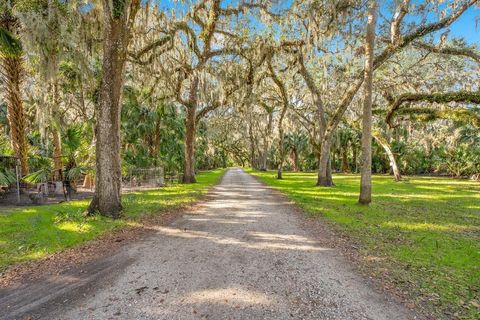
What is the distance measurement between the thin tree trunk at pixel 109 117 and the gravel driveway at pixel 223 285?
261cm

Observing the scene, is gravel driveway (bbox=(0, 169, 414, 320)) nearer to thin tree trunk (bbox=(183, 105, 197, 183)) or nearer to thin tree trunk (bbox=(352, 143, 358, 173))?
thin tree trunk (bbox=(183, 105, 197, 183))

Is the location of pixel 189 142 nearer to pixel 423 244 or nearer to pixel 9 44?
pixel 9 44

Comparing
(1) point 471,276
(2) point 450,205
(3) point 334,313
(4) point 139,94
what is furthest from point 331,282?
(4) point 139,94

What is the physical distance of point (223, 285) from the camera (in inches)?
152

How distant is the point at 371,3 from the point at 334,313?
10682 mm

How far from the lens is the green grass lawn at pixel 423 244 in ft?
12.2

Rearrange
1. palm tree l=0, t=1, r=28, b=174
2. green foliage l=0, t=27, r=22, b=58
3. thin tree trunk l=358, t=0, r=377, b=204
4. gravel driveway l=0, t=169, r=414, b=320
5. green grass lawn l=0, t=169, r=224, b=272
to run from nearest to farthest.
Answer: gravel driveway l=0, t=169, r=414, b=320, green grass lawn l=0, t=169, r=224, b=272, green foliage l=0, t=27, r=22, b=58, thin tree trunk l=358, t=0, r=377, b=204, palm tree l=0, t=1, r=28, b=174

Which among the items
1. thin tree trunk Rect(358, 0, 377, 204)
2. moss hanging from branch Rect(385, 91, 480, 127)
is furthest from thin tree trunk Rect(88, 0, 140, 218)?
moss hanging from branch Rect(385, 91, 480, 127)

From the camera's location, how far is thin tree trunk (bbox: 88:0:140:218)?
7.89 m

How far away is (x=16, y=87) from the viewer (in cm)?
1161

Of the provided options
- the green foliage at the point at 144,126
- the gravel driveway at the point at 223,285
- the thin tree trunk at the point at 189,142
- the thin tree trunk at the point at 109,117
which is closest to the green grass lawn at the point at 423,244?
the gravel driveway at the point at 223,285

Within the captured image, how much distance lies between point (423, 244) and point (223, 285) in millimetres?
4558

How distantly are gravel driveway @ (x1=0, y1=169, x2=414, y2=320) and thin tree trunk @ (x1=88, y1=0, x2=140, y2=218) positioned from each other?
2614 millimetres

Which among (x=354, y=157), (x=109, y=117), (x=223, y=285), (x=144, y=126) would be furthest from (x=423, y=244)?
(x=354, y=157)
